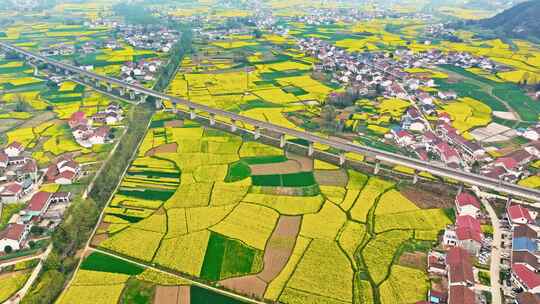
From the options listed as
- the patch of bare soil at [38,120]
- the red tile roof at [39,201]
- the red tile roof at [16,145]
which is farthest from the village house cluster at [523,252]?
the patch of bare soil at [38,120]

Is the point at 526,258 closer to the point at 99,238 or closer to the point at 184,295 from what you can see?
the point at 184,295

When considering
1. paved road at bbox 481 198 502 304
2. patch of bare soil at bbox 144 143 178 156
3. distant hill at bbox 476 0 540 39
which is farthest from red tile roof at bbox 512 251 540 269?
distant hill at bbox 476 0 540 39

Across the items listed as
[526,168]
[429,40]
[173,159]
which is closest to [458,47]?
[429,40]

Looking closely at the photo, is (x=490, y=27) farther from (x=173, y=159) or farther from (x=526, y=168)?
(x=173, y=159)

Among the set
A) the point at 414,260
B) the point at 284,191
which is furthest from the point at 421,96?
the point at 414,260

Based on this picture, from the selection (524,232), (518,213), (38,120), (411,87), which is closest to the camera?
(524,232)

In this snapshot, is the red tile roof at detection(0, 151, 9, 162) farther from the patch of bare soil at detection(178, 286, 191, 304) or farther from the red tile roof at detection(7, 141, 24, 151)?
the patch of bare soil at detection(178, 286, 191, 304)
